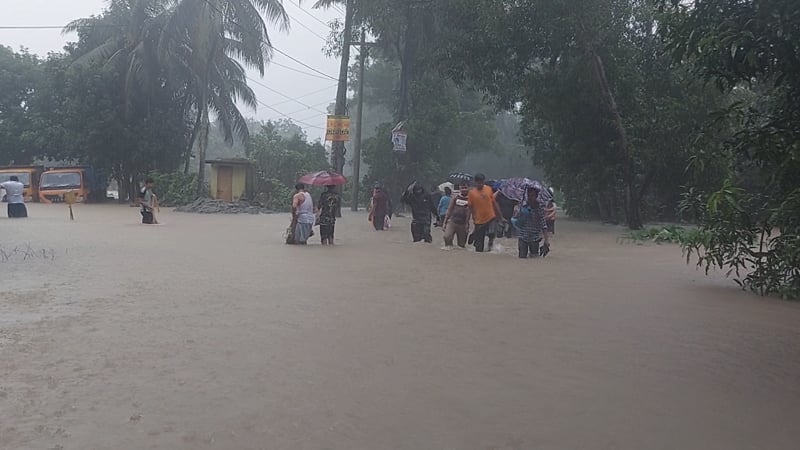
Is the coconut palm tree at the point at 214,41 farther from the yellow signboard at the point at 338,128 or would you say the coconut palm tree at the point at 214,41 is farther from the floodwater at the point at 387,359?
the floodwater at the point at 387,359

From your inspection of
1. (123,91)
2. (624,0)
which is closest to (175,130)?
(123,91)

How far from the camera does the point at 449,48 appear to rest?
22.5m

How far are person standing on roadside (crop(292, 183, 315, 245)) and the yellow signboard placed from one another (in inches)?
374

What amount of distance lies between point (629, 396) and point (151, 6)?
115 feet

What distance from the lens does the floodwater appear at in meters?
4.66

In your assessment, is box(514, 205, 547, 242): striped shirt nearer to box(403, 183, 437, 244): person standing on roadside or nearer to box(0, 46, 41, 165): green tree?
box(403, 183, 437, 244): person standing on roadside

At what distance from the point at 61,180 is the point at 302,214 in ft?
87.5

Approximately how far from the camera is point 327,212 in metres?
16.4

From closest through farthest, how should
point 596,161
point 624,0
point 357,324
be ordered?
point 357,324
point 624,0
point 596,161

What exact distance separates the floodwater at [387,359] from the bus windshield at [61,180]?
89.7 feet

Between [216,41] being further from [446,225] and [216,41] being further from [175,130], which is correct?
[446,225]

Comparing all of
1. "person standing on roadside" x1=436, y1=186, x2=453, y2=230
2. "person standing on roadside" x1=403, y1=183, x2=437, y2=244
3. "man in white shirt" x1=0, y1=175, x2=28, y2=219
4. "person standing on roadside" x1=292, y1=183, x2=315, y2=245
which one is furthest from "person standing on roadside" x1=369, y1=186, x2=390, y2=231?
"man in white shirt" x1=0, y1=175, x2=28, y2=219

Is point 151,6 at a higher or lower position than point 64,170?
higher

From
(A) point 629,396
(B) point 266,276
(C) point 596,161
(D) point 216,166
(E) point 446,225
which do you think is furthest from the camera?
(D) point 216,166
